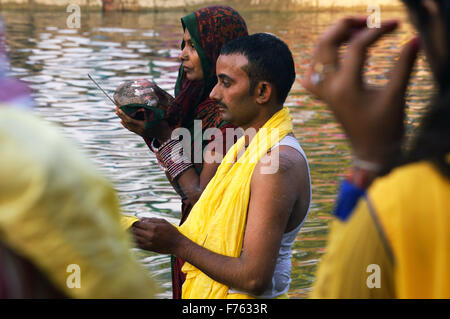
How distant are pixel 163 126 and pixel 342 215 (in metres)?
1.97

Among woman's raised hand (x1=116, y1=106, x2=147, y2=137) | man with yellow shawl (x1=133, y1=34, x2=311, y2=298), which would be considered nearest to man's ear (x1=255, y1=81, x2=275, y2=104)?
man with yellow shawl (x1=133, y1=34, x2=311, y2=298)

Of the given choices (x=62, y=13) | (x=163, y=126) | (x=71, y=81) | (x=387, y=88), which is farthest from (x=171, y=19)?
(x=387, y=88)

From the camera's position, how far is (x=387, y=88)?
1.61m

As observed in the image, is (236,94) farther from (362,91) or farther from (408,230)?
Answer: (408,230)

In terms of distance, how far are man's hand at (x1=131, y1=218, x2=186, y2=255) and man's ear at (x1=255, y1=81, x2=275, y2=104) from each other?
620mm

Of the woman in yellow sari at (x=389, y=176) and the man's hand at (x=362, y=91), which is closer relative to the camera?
the woman in yellow sari at (x=389, y=176)

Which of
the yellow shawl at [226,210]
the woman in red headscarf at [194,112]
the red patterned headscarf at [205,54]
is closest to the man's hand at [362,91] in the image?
the yellow shawl at [226,210]

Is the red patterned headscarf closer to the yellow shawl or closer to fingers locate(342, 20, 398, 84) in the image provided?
the yellow shawl

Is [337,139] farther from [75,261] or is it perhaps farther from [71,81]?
[75,261]

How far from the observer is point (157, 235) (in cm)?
284

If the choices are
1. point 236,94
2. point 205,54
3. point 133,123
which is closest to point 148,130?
point 133,123

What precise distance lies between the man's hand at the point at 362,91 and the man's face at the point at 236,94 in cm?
125

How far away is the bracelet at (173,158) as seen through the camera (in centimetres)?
→ 339

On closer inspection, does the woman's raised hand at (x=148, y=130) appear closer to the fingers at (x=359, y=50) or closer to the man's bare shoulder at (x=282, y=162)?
the man's bare shoulder at (x=282, y=162)
